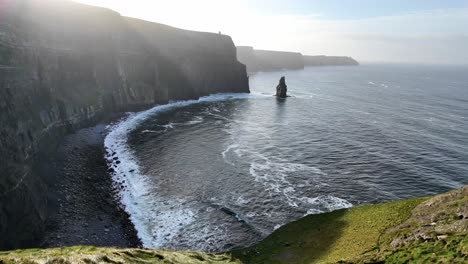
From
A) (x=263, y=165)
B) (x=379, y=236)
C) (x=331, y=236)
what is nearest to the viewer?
(x=379, y=236)

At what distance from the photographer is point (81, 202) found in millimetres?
44438

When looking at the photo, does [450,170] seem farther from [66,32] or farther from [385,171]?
[66,32]

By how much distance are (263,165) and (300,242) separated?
27615mm

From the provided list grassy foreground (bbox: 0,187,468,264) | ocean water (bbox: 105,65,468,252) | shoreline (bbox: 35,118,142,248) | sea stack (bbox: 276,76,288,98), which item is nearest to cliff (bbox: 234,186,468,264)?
grassy foreground (bbox: 0,187,468,264)

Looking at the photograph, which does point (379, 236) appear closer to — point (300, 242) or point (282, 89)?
point (300, 242)

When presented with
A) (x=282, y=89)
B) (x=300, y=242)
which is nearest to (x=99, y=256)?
(x=300, y=242)

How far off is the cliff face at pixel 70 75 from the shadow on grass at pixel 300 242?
77.3 feet

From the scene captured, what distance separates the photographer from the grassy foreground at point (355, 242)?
65.6 ft

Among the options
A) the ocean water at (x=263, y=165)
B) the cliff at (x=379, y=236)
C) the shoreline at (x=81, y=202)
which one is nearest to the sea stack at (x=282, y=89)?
the ocean water at (x=263, y=165)

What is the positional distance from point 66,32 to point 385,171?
3008 inches

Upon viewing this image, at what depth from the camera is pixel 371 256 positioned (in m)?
23.3

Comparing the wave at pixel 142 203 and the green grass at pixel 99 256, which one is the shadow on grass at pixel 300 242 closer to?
the green grass at pixel 99 256

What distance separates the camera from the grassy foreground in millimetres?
19984

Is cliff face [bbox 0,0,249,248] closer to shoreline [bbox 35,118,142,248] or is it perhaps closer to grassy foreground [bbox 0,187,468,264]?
shoreline [bbox 35,118,142,248]
